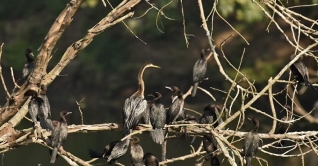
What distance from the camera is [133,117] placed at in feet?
26.5

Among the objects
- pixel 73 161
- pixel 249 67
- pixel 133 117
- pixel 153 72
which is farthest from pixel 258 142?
pixel 153 72

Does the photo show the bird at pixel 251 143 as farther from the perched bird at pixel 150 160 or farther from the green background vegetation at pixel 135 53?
the green background vegetation at pixel 135 53

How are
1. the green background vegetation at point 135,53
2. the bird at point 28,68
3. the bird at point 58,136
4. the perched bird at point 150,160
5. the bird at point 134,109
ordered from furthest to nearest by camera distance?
the green background vegetation at point 135,53, the bird at point 28,68, the perched bird at point 150,160, the bird at point 134,109, the bird at point 58,136

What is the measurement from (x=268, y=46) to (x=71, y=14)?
19.5m

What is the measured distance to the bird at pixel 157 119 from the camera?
27.0 ft

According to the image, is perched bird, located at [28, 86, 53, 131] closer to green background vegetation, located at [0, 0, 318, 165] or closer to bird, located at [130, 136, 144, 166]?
bird, located at [130, 136, 144, 166]

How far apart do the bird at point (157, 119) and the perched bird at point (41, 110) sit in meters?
1.00

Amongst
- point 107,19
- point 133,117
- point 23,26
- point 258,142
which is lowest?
point 258,142

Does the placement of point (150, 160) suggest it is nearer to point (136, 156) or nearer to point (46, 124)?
point (136, 156)

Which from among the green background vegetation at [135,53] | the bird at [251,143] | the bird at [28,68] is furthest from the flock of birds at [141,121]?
the green background vegetation at [135,53]

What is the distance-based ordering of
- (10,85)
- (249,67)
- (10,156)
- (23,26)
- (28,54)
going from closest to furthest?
(28,54) < (10,156) < (249,67) < (10,85) < (23,26)

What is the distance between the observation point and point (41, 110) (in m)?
8.17

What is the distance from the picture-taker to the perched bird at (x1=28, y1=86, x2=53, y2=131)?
8000 mm

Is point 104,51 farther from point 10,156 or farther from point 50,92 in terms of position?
point 10,156
